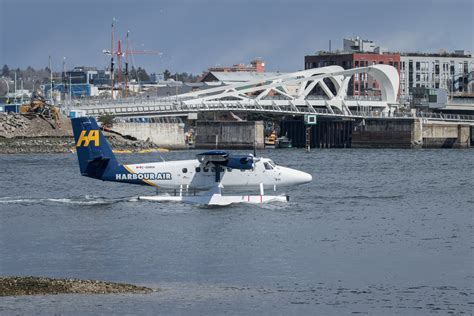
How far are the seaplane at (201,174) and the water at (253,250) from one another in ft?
2.89

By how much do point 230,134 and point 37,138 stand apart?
98.7 feet

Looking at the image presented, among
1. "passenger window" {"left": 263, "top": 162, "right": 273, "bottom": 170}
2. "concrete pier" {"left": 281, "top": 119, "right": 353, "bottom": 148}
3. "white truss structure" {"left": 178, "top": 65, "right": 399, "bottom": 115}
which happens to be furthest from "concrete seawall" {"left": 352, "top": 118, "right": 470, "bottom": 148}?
"passenger window" {"left": 263, "top": 162, "right": 273, "bottom": 170}

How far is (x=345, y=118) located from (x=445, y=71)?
5273cm

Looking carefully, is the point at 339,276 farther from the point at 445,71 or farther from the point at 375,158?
the point at 445,71

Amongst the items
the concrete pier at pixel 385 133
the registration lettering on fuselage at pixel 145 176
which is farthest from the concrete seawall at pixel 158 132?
the registration lettering on fuselage at pixel 145 176

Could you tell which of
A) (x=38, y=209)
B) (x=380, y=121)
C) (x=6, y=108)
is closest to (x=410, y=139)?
(x=380, y=121)

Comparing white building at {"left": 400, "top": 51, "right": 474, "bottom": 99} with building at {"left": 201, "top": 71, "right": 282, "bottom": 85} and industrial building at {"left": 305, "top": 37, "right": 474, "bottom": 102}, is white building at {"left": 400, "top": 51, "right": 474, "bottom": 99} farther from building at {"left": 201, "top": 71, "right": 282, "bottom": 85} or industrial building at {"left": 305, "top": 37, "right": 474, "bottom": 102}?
building at {"left": 201, "top": 71, "right": 282, "bottom": 85}

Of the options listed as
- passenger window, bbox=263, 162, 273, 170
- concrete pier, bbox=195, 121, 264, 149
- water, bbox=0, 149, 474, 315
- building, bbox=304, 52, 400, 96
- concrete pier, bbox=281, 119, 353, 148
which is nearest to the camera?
water, bbox=0, 149, 474, 315

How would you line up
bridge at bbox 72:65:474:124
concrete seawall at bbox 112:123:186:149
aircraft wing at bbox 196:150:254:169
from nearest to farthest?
1. aircraft wing at bbox 196:150:254:169
2. concrete seawall at bbox 112:123:186:149
3. bridge at bbox 72:65:474:124

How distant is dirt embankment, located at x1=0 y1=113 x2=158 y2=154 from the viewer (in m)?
110

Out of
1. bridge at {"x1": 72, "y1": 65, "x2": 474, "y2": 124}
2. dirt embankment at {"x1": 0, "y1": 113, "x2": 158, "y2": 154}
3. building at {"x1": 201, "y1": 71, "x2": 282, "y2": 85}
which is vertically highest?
building at {"x1": 201, "y1": 71, "x2": 282, "y2": 85}

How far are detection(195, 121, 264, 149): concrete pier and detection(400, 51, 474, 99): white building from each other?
54.2m

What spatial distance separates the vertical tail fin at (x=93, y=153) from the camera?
47.8m

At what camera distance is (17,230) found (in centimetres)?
4091
